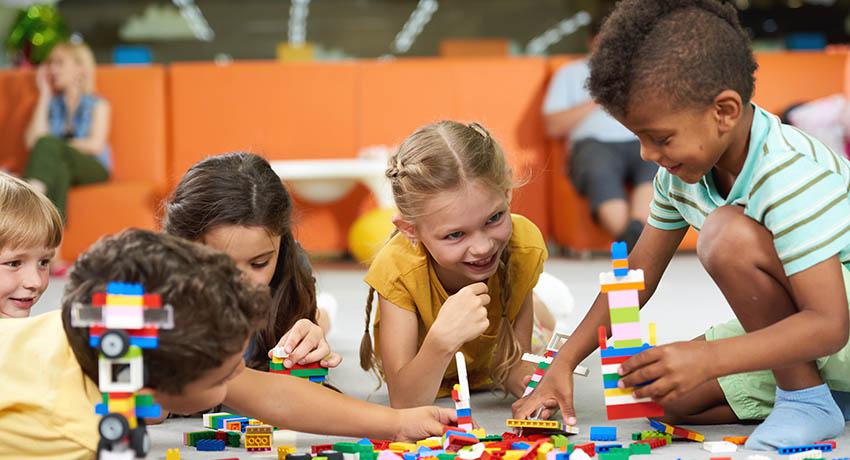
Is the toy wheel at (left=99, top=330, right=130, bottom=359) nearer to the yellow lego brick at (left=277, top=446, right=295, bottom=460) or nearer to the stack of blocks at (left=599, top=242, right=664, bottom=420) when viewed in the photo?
the yellow lego brick at (left=277, top=446, right=295, bottom=460)

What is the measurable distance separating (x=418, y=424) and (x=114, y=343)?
596 mm

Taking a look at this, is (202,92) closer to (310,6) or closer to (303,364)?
(303,364)

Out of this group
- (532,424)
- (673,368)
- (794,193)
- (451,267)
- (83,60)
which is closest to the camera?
(673,368)

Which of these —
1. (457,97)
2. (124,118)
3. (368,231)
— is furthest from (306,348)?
(124,118)

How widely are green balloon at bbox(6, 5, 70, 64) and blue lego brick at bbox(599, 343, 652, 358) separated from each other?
174 inches

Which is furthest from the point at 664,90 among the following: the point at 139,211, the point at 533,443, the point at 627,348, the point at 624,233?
the point at 139,211

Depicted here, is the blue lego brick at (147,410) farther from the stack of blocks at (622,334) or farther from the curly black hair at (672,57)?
the curly black hair at (672,57)

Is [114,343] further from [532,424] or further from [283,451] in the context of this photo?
[532,424]

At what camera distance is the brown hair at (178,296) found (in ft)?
3.74

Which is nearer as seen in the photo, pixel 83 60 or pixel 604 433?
pixel 604 433

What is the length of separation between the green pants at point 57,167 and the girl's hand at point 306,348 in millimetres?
2872

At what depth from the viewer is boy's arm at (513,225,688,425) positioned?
171 cm

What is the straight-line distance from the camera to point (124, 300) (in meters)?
1.10

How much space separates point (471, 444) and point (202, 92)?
366cm
